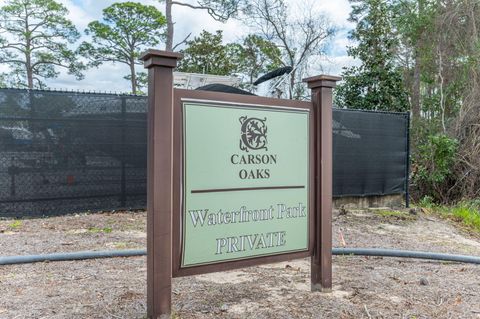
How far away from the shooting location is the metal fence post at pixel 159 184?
2.13 m

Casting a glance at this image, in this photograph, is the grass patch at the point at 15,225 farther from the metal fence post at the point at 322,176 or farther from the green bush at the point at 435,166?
the green bush at the point at 435,166

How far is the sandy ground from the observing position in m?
2.36

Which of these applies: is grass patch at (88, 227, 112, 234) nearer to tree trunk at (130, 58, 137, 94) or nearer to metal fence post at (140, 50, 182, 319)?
metal fence post at (140, 50, 182, 319)

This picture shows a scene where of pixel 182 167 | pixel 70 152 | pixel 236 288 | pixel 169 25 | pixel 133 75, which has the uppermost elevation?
pixel 169 25

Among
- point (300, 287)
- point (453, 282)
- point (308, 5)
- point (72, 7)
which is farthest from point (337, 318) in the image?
point (72, 7)

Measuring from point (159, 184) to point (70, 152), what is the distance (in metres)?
3.47

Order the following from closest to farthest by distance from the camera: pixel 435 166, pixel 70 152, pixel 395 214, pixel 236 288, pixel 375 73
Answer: pixel 236 288 → pixel 70 152 → pixel 395 214 → pixel 435 166 → pixel 375 73

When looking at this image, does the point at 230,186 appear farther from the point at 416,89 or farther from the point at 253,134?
the point at 416,89

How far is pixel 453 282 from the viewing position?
3.02 m

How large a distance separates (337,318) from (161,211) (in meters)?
1.18

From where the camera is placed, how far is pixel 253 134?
2.52m

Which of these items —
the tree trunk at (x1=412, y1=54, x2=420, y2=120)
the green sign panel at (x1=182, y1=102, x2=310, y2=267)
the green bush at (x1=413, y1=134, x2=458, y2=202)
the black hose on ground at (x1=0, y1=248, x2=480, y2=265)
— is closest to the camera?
the green sign panel at (x1=182, y1=102, x2=310, y2=267)

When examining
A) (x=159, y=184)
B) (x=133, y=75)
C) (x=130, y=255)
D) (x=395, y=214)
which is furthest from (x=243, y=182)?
(x=133, y=75)

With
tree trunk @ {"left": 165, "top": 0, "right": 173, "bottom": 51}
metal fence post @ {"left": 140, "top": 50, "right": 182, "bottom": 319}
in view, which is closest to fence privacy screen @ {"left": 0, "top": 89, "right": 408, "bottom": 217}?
metal fence post @ {"left": 140, "top": 50, "right": 182, "bottom": 319}
